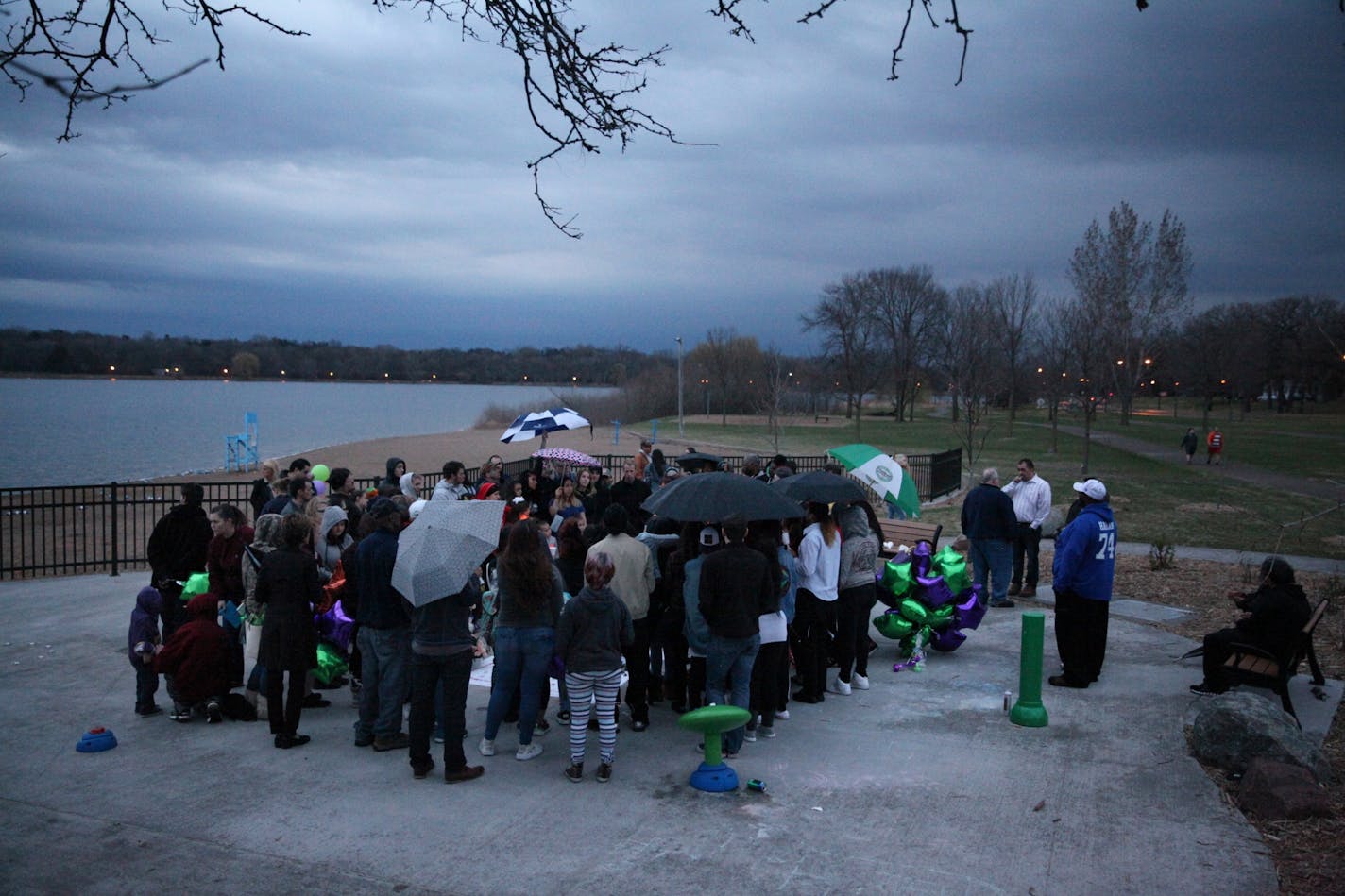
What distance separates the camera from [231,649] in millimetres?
7070

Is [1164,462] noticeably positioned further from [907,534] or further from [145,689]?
[145,689]

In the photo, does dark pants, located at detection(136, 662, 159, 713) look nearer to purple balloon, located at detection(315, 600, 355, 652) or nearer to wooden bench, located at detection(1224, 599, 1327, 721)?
purple balloon, located at detection(315, 600, 355, 652)

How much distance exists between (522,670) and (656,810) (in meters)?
1.40

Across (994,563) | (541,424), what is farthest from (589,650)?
(541,424)

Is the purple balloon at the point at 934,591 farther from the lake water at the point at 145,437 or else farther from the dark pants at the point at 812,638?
the lake water at the point at 145,437

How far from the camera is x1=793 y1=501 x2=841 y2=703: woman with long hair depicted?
23.8ft

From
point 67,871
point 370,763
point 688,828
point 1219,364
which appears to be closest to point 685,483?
point 688,828

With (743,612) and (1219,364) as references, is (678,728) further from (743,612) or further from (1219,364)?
(1219,364)

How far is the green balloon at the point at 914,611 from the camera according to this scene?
852 cm

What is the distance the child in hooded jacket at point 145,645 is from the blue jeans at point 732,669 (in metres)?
4.38

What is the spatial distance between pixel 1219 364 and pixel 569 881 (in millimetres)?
78891

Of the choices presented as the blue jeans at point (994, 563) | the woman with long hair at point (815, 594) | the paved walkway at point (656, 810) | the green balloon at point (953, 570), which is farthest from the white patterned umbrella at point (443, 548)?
the blue jeans at point (994, 563)

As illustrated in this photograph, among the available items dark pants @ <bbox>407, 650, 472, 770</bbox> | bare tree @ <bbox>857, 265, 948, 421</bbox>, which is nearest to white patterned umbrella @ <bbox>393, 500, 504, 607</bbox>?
dark pants @ <bbox>407, 650, 472, 770</bbox>

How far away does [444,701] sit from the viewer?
5.81m
